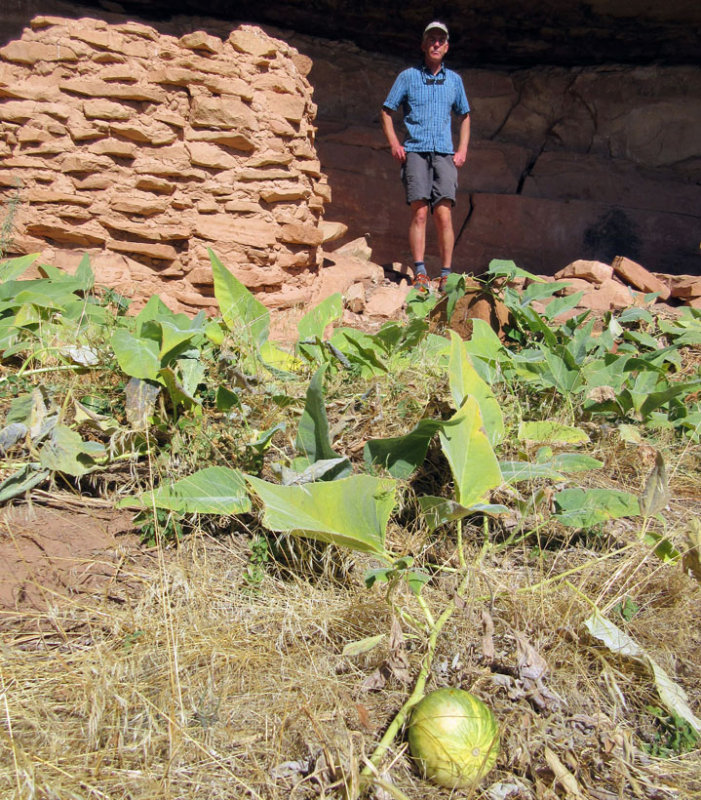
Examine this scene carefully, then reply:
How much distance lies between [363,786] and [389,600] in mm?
315

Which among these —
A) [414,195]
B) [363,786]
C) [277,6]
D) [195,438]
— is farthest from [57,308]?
[277,6]

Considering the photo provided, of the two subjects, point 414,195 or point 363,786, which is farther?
point 414,195

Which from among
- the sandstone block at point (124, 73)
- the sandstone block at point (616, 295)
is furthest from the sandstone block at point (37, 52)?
the sandstone block at point (616, 295)

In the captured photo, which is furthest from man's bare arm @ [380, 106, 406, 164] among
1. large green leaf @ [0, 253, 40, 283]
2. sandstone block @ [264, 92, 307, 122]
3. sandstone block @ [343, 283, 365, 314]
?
large green leaf @ [0, 253, 40, 283]

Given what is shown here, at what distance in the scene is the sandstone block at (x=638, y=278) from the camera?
171 inches

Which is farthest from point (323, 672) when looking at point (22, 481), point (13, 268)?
point (13, 268)

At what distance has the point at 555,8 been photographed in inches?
199

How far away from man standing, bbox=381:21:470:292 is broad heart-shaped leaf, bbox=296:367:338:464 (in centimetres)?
274

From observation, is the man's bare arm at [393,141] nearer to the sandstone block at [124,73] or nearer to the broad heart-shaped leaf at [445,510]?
the sandstone block at [124,73]

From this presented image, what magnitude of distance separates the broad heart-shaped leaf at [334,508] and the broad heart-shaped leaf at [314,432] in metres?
0.23

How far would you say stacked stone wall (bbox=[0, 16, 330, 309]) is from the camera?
111 inches

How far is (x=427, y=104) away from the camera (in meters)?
4.09

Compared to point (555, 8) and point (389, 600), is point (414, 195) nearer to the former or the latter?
point (555, 8)

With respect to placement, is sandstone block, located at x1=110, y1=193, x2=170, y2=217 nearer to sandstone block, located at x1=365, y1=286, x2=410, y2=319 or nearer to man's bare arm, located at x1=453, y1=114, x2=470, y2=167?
sandstone block, located at x1=365, y1=286, x2=410, y2=319
